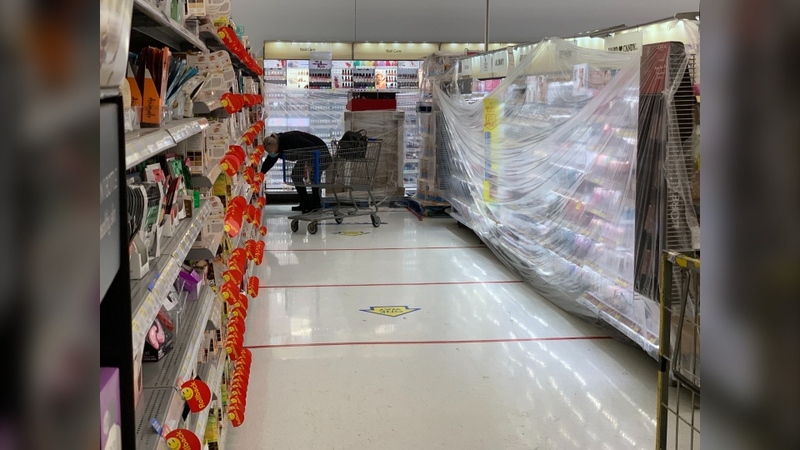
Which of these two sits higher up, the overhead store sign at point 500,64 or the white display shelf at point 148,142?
the overhead store sign at point 500,64

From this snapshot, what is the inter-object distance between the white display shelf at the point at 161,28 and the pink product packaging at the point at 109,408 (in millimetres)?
1141

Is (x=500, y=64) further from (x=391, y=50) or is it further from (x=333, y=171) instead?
(x=391, y=50)

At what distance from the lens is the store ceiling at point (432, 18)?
10172 millimetres

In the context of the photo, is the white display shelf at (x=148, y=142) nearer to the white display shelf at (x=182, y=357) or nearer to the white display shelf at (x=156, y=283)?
the white display shelf at (x=156, y=283)

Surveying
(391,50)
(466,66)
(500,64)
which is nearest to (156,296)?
(500,64)

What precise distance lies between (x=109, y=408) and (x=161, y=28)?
229 centimetres

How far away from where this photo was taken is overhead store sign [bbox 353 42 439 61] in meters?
12.1

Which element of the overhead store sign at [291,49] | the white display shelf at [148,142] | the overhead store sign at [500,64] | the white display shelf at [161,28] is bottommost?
the white display shelf at [148,142]

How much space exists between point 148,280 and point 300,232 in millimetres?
6905

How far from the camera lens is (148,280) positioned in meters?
1.72

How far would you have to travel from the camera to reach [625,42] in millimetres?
4176

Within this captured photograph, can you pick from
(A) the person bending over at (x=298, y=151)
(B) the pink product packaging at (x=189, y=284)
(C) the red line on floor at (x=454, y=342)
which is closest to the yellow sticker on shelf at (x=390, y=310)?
(C) the red line on floor at (x=454, y=342)

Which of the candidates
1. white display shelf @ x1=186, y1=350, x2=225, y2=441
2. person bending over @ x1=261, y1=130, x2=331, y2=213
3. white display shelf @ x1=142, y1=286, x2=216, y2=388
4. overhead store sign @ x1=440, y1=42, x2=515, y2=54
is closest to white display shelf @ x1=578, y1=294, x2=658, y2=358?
white display shelf @ x1=186, y1=350, x2=225, y2=441
